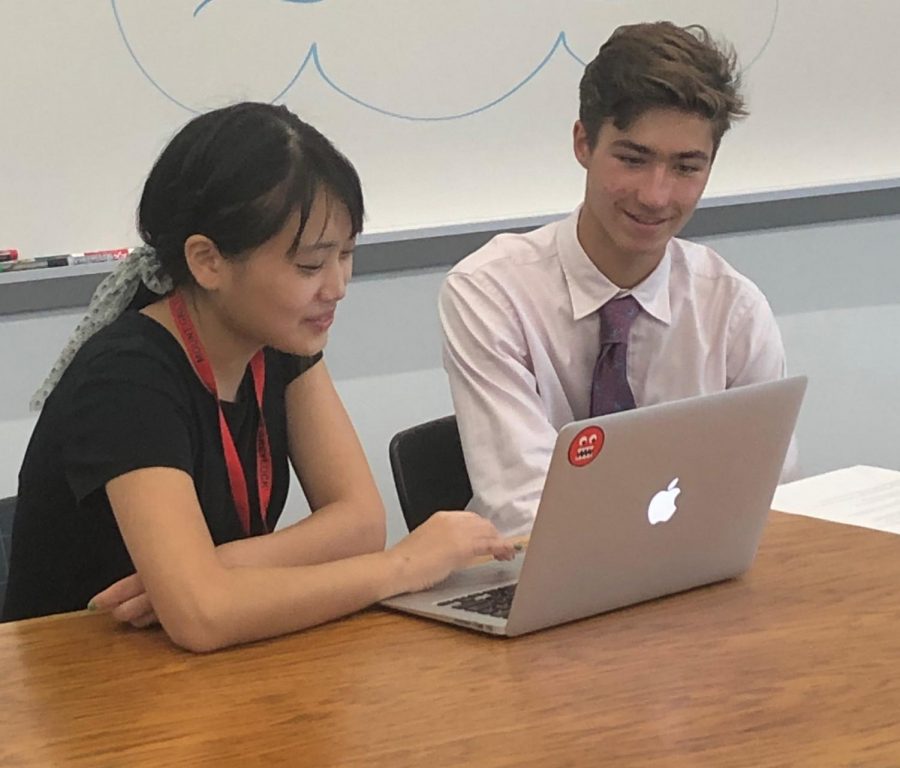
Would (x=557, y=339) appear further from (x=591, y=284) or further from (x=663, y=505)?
(x=663, y=505)

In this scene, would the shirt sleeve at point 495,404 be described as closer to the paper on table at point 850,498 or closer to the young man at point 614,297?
the young man at point 614,297

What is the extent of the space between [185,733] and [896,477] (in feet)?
3.76

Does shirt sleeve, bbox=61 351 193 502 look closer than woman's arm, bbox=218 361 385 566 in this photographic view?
Yes

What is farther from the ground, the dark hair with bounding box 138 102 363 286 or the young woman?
the dark hair with bounding box 138 102 363 286

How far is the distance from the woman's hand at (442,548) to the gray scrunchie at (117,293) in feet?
1.43

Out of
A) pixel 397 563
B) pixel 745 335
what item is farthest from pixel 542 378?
pixel 397 563

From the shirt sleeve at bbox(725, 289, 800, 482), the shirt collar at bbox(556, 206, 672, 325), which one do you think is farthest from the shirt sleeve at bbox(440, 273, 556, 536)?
the shirt sleeve at bbox(725, 289, 800, 482)

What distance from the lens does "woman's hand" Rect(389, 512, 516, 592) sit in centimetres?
135

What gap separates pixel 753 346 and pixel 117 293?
1.00 metres

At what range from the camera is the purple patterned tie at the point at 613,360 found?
6.44 feet

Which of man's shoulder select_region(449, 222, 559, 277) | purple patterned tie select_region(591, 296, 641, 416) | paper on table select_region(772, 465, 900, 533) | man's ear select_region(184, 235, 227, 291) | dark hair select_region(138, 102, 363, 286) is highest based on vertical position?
dark hair select_region(138, 102, 363, 286)

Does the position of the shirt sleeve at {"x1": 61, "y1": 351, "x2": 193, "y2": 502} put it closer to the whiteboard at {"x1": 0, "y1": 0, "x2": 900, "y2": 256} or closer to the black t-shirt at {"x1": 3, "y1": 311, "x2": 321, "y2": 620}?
the black t-shirt at {"x1": 3, "y1": 311, "x2": 321, "y2": 620}

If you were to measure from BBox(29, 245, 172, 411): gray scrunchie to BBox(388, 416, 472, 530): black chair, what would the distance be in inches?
17.3

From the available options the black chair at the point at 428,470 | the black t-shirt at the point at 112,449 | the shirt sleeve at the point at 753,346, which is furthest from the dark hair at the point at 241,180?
the shirt sleeve at the point at 753,346
